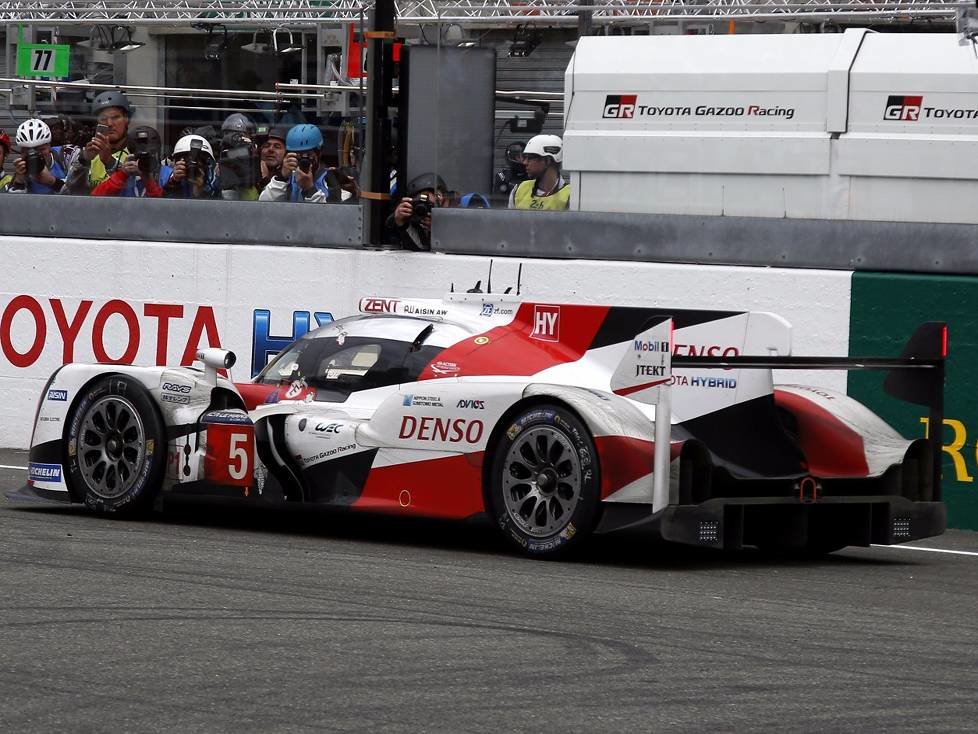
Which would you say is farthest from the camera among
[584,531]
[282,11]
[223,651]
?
[282,11]

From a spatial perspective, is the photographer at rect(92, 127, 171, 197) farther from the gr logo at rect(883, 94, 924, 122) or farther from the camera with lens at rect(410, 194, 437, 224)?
the gr logo at rect(883, 94, 924, 122)

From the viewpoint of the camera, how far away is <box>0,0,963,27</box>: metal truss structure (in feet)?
47.2

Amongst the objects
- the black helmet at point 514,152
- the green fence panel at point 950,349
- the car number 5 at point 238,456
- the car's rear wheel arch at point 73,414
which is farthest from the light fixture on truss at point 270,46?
the car number 5 at point 238,456

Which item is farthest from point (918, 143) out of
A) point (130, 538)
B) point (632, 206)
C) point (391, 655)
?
point (391, 655)

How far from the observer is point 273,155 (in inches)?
552

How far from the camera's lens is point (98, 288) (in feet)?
45.3

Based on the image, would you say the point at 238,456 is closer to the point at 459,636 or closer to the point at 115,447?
the point at 115,447

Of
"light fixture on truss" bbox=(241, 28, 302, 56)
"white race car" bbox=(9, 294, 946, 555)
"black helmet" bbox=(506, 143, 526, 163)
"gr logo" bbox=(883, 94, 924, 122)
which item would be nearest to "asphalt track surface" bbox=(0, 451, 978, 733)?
"white race car" bbox=(9, 294, 946, 555)

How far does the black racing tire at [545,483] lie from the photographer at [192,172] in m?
6.11

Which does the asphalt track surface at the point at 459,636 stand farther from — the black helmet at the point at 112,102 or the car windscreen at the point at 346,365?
the black helmet at the point at 112,102

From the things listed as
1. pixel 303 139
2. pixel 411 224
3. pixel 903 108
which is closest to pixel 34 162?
pixel 303 139

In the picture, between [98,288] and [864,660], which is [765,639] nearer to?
[864,660]

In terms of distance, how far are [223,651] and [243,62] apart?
965cm

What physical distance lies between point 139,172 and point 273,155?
129 cm
